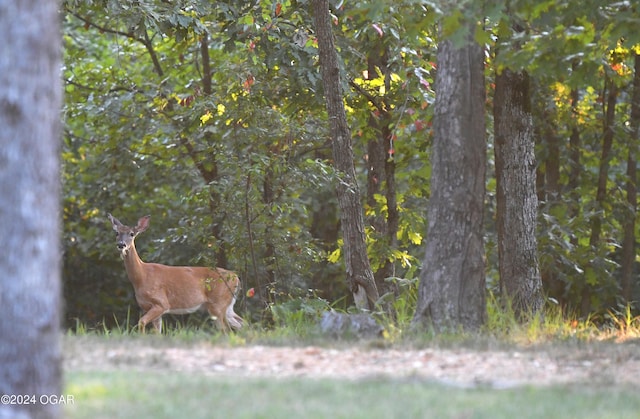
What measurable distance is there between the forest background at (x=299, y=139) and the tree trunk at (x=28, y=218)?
432cm

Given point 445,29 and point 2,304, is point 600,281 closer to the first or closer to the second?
point 445,29

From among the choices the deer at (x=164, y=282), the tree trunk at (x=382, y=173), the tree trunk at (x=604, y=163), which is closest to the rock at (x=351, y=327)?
the deer at (x=164, y=282)

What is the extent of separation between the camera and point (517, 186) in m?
13.6

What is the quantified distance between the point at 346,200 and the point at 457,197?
3355mm

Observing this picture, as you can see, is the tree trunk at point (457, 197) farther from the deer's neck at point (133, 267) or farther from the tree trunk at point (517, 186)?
the deer's neck at point (133, 267)

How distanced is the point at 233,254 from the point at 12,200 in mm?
10460

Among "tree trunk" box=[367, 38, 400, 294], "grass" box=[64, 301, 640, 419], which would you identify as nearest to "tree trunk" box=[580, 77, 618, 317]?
"tree trunk" box=[367, 38, 400, 294]

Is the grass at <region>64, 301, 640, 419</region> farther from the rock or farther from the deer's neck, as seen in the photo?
the deer's neck

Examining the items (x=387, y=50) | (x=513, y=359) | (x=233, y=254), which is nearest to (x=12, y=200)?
(x=513, y=359)

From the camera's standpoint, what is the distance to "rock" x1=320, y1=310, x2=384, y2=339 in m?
10.2

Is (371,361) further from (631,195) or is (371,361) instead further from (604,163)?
(631,195)

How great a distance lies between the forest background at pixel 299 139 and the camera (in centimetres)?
1295

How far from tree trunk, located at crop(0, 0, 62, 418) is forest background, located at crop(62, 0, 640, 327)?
4.32 metres

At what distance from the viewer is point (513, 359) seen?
900 cm
